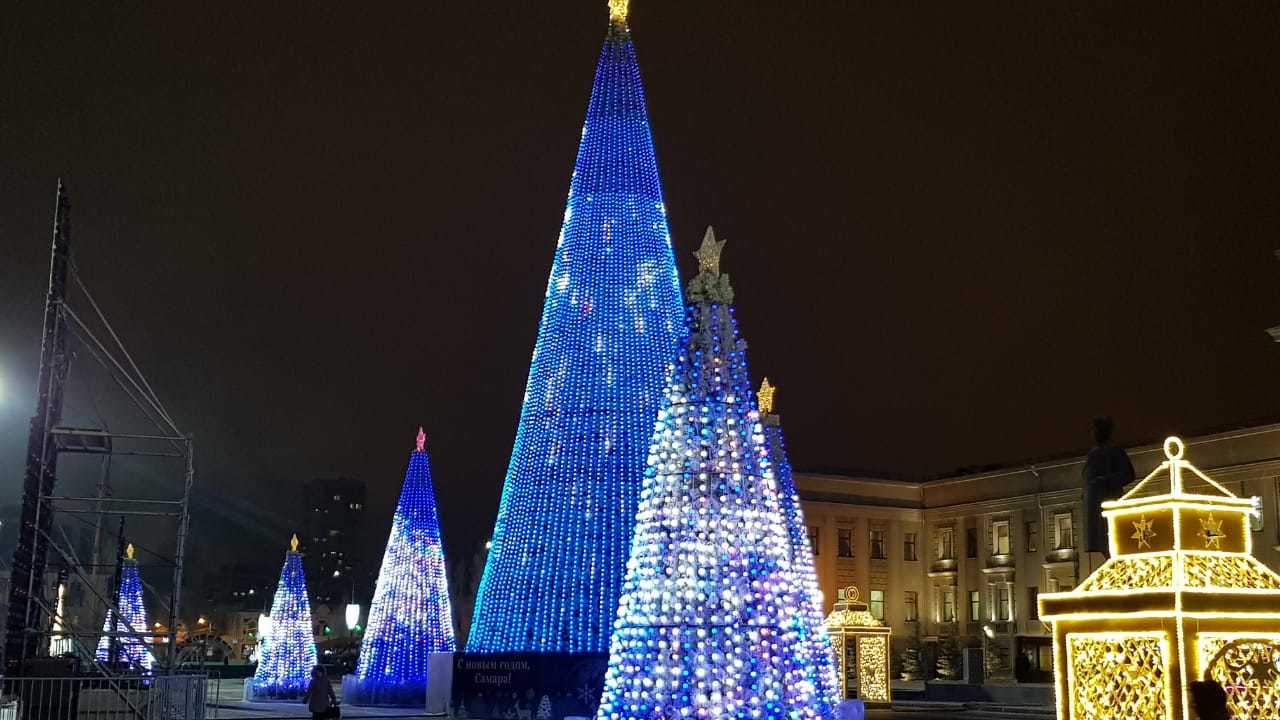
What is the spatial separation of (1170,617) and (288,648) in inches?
1287

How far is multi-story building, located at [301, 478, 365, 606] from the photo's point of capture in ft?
298

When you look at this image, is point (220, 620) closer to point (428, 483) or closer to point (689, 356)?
point (428, 483)

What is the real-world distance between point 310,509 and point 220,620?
12321 mm

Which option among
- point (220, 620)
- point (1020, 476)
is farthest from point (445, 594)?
point (220, 620)

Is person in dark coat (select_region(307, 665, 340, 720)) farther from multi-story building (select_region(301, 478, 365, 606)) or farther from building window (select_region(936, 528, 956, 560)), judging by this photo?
multi-story building (select_region(301, 478, 365, 606))

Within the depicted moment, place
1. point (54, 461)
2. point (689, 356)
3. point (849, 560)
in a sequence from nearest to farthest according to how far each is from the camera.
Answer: point (689, 356) < point (54, 461) < point (849, 560)

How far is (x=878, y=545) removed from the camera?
64625mm

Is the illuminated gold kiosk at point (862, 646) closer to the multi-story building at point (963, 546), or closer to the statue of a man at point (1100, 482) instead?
the multi-story building at point (963, 546)

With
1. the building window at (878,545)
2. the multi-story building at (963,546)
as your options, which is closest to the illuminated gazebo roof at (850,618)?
the multi-story building at (963,546)

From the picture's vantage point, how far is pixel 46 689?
20.1 metres

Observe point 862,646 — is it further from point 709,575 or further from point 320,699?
point 709,575

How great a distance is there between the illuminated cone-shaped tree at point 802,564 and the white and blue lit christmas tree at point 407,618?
9.47 m

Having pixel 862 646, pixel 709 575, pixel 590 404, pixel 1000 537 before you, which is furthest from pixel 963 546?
pixel 709 575

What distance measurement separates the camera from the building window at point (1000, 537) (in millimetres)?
58875
